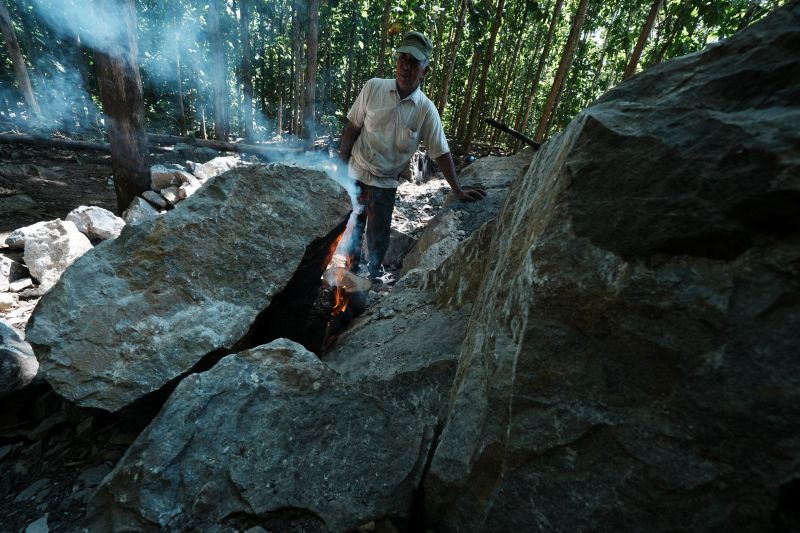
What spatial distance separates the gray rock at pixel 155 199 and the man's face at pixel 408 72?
3.70 meters

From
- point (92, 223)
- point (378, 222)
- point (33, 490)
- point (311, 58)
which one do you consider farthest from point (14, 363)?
point (311, 58)

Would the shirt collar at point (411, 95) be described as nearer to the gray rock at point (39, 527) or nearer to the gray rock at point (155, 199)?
the gray rock at point (39, 527)

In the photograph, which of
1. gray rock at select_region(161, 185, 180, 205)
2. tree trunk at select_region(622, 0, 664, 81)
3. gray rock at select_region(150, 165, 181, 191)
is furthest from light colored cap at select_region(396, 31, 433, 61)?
tree trunk at select_region(622, 0, 664, 81)

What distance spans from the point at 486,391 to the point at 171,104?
2254 centimetres

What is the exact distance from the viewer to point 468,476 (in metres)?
1.32

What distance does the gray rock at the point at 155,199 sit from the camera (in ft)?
16.8

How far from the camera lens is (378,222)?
396cm

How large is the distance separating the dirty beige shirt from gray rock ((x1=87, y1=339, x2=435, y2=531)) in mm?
2333

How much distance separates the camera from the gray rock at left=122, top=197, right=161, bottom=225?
4.73 metres

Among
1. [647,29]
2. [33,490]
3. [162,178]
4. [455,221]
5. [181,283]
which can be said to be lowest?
[33,490]

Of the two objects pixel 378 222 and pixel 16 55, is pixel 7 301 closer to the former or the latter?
pixel 378 222

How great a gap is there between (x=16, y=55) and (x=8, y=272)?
10.1 m

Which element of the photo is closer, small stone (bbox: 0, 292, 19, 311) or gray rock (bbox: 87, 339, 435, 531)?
gray rock (bbox: 87, 339, 435, 531)

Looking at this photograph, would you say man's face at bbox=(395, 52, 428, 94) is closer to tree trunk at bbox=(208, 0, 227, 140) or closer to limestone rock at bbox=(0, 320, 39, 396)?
limestone rock at bbox=(0, 320, 39, 396)
